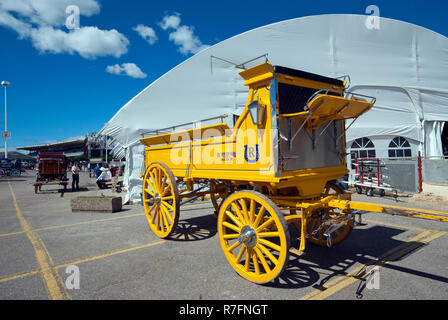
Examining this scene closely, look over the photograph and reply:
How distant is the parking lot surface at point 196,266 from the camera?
308cm

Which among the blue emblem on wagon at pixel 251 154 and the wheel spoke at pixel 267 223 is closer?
the wheel spoke at pixel 267 223

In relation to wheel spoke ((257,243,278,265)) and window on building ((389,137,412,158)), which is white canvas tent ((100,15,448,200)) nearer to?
window on building ((389,137,412,158))

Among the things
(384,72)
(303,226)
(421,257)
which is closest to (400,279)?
(421,257)

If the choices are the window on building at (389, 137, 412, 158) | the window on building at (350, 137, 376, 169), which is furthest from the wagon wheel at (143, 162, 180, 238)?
the window on building at (389, 137, 412, 158)

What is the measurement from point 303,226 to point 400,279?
56.7 inches

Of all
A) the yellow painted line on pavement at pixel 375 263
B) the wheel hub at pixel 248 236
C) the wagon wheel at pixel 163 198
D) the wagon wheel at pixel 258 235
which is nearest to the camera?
the wagon wheel at pixel 258 235

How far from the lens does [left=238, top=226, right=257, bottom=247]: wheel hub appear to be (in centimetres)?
324

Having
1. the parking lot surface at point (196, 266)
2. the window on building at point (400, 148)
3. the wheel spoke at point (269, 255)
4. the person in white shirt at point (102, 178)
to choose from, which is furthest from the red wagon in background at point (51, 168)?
the window on building at point (400, 148)

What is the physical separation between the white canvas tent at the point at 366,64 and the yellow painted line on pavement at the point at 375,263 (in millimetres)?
11638

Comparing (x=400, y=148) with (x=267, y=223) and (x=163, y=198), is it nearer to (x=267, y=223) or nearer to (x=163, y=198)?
(x=163, y=198)

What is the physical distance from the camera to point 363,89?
1664 centimetres

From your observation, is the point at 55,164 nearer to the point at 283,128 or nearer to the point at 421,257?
the point at 283,128

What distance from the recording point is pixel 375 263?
381 centimetres

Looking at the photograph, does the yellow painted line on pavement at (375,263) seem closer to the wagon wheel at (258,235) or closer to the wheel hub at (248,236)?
the wagon wheel at (258,235)
